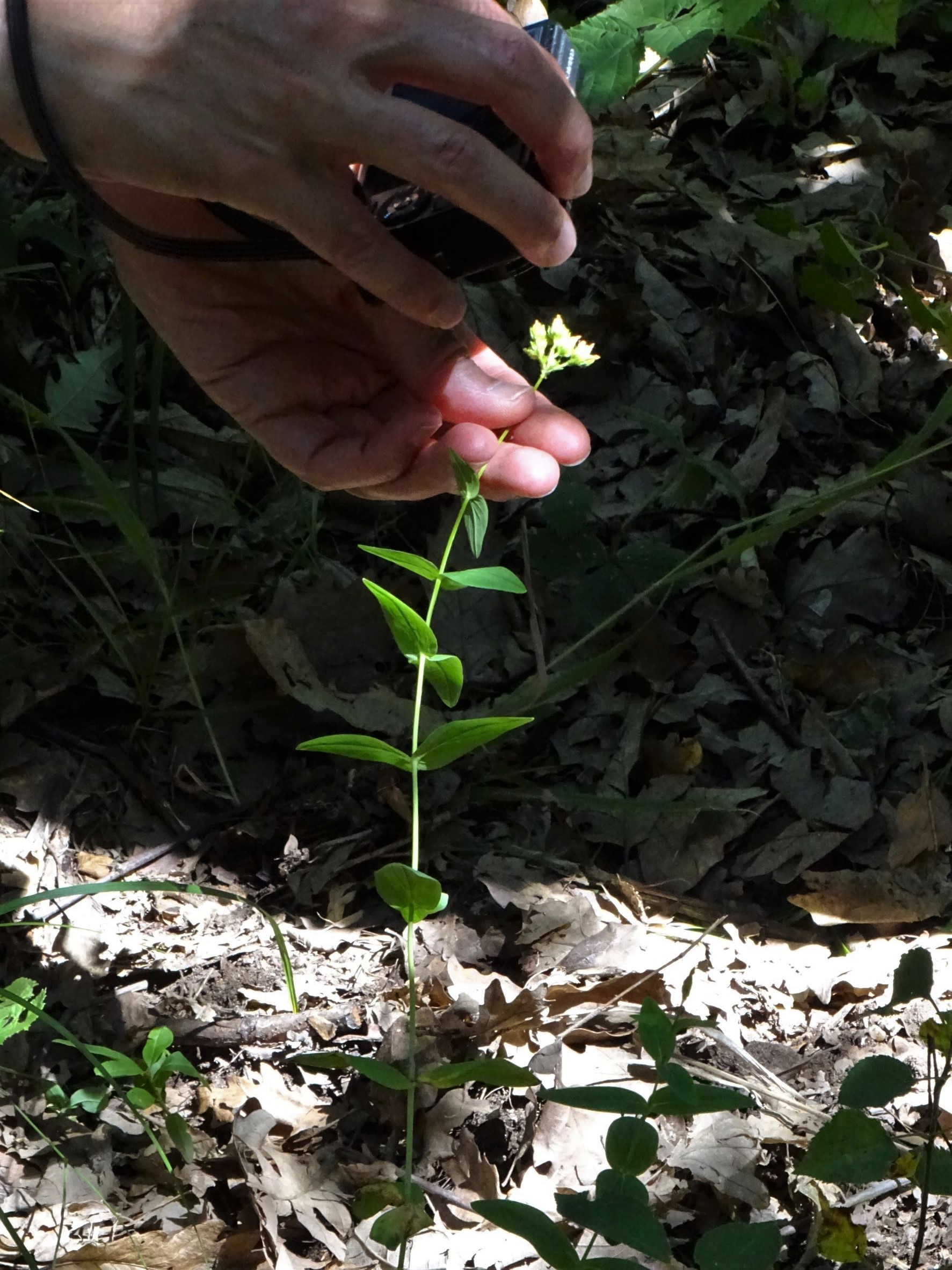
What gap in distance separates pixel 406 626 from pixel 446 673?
0.08 m

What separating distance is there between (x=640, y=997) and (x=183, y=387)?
159 cm

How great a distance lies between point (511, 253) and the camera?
1.33 metres

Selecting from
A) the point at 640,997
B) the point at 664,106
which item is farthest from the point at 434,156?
the point at 664,106

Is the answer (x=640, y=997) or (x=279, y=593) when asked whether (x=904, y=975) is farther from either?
(x=279, y=593)

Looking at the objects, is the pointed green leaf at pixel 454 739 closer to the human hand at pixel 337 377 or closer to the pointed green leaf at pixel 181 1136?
the human hand at pixel 337 377

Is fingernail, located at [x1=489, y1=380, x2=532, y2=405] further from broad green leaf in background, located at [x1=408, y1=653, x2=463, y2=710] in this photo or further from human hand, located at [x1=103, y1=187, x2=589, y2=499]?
broad green leaf in background, located at [x1=408, y1=653, x2=463, y2=710]

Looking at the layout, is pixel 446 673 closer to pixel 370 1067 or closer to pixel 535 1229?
pixel 370 1067

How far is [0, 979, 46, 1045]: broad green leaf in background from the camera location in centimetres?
136

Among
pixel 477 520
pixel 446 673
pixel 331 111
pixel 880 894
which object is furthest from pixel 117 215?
pixel 880 894

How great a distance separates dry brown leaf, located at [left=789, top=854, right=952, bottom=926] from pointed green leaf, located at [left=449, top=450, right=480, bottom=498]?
89 cm

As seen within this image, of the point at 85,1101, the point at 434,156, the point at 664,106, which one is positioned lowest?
the point at 85,1101

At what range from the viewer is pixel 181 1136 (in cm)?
137

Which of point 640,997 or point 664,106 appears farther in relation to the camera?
point 664,106

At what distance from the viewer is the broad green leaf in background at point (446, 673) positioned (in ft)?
4.29
